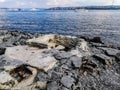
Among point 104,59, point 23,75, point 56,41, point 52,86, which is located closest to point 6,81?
point 23,75

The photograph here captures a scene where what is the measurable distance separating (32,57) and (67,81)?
361cm

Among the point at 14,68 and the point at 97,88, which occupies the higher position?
the point at 14,68

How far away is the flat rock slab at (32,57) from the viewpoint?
14.2 meters

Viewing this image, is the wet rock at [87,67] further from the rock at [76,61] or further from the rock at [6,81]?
the rock at [6,81]

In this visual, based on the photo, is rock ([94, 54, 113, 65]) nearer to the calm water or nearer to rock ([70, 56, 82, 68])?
rock ([70, 56, 82, 68])

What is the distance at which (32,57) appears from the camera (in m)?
15.4

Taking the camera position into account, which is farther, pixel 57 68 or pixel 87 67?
pixel 87 67

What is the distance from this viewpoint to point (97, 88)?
12891 mm

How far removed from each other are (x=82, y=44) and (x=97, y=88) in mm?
6059

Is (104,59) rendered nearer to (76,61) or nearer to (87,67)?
(87,67)

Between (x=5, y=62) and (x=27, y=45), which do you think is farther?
(x=27, y=45)

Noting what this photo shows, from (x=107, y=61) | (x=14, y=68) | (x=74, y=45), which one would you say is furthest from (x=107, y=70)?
(x=14, y=68)

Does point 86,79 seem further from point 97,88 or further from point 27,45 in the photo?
point 27,45

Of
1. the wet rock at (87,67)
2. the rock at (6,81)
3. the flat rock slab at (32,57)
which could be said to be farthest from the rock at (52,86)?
the wet rock at (87,67)
